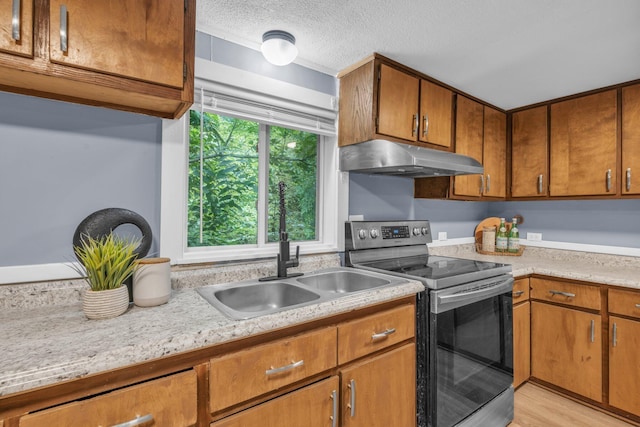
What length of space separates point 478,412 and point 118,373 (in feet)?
5.85

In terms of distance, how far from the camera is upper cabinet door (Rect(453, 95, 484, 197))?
2330mm

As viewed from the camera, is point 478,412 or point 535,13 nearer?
point 535,13

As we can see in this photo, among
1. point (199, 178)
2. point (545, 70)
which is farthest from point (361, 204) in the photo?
point (545, 70)

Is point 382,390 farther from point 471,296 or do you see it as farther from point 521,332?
point 521,332

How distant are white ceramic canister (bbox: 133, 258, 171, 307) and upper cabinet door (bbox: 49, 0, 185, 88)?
26.8 inches

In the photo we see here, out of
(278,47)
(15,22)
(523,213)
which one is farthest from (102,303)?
(523,213)

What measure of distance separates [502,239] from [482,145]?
0.88m

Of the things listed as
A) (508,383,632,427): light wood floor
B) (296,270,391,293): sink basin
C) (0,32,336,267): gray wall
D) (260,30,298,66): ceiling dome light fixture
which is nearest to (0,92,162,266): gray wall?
(0,32,336,267): gray wall

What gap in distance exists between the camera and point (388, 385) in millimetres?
1395

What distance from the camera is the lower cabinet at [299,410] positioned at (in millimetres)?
996

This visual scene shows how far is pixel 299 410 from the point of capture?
1.11m

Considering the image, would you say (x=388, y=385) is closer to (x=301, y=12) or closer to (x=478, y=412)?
(x=478, y=412)

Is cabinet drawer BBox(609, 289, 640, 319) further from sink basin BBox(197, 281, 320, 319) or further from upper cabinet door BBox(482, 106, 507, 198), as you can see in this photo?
sink basin BBox(197, 281, 320, 319)

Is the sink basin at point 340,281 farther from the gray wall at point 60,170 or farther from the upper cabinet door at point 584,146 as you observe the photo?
the upper cabinet door at point 584,146
